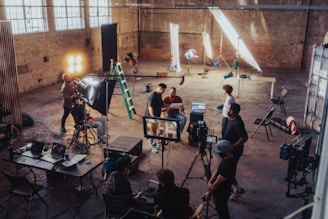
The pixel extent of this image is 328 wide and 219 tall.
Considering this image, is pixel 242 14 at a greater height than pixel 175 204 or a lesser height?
greater

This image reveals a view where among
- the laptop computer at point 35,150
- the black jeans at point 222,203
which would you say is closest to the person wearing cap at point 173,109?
the laptop computer at point 35,150

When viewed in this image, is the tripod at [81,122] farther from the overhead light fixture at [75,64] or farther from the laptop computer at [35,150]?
the overhead light fixture at [75,64]

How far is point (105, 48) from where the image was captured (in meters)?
17.8

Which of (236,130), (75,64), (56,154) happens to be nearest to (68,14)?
(75,64)

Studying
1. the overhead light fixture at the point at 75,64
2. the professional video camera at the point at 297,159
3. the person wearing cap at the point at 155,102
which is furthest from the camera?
the overhead light fixture at the point at 75,64

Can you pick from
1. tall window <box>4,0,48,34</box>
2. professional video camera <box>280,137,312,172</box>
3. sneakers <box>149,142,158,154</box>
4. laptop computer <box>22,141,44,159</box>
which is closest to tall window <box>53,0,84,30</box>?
tall window <box>4,0,48,34</box>

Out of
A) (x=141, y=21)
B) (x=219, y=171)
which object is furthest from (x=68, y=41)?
(x=219, y=171)

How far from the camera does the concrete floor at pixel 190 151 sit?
573 cm

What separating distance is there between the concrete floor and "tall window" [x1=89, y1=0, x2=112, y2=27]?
4262 mm

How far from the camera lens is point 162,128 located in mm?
5859

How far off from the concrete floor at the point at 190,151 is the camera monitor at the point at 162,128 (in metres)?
0.80

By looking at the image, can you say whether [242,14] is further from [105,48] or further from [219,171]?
[219,171]

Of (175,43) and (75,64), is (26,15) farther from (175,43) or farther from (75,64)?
(175,43)

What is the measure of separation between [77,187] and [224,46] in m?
15.4
